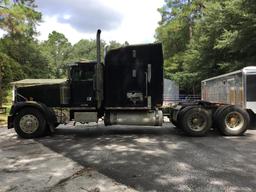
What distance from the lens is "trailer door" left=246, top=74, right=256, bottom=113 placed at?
15.1 meters

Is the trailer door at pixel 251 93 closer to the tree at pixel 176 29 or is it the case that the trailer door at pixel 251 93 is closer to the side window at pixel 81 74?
the side window at pixel 81 74

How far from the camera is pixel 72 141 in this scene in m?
12.7

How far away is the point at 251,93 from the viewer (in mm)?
15070

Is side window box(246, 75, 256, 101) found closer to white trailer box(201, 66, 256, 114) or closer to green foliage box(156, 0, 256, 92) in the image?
white trailer box(201, 66, 256, 114)

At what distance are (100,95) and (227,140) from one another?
14.4 feet

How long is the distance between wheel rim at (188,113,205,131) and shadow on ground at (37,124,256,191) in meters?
0.52

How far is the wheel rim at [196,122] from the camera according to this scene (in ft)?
45.4

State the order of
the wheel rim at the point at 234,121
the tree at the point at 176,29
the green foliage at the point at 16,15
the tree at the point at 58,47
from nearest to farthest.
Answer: the wheel rim at the point at 234,121 < the green foliage at the point at 16,15 < the tree at the point at 176,29 < the tree at the point at 58,47

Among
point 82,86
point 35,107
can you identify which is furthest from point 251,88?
point 35,107

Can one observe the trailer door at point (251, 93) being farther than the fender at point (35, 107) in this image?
Yes

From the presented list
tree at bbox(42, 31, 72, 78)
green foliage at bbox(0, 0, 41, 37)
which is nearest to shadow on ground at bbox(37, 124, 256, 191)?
green foliage at bbox(0, 0, 41, 37)

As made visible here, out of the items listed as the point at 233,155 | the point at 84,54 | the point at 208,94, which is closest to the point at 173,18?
the point at 208,94

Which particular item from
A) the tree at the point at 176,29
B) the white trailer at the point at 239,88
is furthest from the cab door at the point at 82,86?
the tree at the point at 176,29

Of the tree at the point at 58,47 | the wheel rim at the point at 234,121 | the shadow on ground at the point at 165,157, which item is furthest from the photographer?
the tree at the point at 58,47
